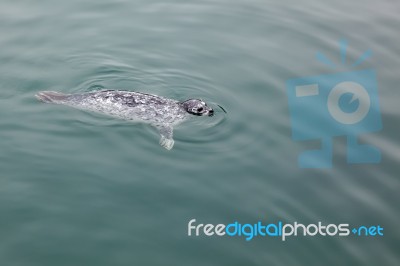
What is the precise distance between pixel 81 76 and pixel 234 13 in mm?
6256

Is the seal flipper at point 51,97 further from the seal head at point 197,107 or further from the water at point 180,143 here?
the seal head at point 197,107

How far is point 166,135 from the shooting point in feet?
37.7

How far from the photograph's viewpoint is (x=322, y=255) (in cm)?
892

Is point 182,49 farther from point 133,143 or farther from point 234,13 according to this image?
point 133,143

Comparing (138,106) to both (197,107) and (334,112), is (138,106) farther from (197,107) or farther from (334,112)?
(334,112)

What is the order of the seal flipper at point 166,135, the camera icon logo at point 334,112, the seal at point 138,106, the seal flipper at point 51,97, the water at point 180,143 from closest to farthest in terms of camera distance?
1. the water at point 180,143
2. the seal flipper at point 166,135
3. the camera icon logo at point 334,112
4. the seal at point 138,106
5. the seal flipper at point 51,97

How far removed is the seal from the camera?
12.0m

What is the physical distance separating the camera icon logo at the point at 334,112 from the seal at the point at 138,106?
240cm

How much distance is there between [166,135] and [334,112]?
4.33 m

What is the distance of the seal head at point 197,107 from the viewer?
12109 mm
